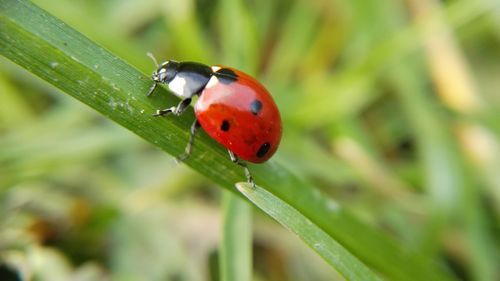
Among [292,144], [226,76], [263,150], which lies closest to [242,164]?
[263,150]

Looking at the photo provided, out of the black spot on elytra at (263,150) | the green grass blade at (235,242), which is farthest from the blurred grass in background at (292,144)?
the black spot on elytra at (263,150)

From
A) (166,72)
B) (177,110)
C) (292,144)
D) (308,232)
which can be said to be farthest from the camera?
(292,144)

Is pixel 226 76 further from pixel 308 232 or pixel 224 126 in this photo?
pixel 308 232

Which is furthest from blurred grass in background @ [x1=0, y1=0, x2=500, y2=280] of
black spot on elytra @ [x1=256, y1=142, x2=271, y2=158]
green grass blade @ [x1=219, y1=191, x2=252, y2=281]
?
black spot on elytra @ [x1=256, y1=142, x2=271, y2=158]

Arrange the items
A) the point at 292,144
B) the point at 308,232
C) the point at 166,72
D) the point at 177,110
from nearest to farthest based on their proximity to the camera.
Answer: the point at 308,232, the point at 177,110, the point at 166,72, the point at 292,144

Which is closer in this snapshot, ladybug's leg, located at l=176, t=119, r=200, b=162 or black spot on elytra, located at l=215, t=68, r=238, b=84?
ladybug's leg, located at l=176, t=119, r=200, b=162

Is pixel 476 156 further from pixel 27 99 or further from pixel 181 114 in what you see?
pixel 27 99

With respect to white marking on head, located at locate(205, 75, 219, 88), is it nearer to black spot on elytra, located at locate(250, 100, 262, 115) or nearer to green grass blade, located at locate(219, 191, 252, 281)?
black spot on elytra, located at locate(250, 100, 262, 115)

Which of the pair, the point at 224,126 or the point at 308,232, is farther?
the point at 224,126
